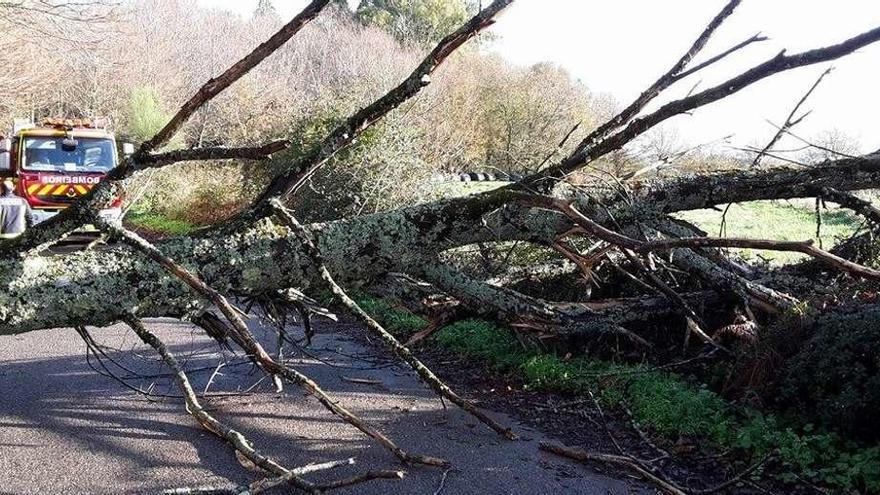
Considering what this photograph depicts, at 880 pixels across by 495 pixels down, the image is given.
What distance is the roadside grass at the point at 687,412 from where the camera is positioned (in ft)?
13.6

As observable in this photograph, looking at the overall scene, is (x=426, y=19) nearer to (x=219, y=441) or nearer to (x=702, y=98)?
(x=219, y=441)

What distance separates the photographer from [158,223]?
1706 cm

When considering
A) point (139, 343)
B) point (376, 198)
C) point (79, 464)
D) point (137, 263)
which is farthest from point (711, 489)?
point (376, 198)

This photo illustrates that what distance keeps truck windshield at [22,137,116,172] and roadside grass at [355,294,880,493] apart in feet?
30.4

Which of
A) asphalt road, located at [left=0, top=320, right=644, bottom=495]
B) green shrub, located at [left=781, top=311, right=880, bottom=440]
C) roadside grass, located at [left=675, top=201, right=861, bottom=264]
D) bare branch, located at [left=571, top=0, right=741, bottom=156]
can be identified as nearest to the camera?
bare branch, located at [left=571, top=0, right=741, bottom=156]

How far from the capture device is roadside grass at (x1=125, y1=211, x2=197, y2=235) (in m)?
16.0

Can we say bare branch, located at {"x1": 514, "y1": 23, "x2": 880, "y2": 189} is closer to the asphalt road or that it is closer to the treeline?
the treeline

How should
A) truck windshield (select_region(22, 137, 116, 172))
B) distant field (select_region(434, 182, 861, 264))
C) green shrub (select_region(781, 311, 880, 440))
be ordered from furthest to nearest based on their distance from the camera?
distant field (select_region(434, 182, 861, 264)), truck windshield (select_region(22, 137, 116, 172)), green shrub (select_region(781, 311, 880, 440))

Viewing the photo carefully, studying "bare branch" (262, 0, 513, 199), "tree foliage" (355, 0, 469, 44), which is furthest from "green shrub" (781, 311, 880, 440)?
"tree foliage" (355, 0, 469, 44)

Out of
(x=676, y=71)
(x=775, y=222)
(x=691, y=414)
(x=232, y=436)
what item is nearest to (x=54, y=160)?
(x=232, y=436)

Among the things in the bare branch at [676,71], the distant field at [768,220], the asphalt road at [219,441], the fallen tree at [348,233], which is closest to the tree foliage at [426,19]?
the distant field at [768,220]

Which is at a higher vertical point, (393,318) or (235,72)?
(235,72)

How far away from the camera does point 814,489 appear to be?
4039 millimetres

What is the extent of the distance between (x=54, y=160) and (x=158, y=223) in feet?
14.1
